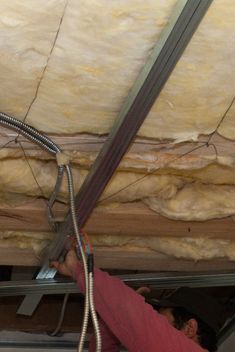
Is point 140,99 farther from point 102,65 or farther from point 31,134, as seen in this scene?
point 31,134

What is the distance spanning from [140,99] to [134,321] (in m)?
0.64

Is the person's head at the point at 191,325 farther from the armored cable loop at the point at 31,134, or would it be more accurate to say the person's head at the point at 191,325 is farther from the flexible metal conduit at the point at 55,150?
the armored cable loop at the point at 31,134

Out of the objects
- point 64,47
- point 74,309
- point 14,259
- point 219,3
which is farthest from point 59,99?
point 74,309

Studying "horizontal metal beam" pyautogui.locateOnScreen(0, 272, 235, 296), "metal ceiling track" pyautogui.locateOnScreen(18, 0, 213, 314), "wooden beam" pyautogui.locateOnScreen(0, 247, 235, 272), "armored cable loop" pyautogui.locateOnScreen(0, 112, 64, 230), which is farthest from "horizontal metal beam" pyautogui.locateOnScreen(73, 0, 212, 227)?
"horizontal metal beam" pyautogui.locateOnScreen(0, 272, 235, 296)

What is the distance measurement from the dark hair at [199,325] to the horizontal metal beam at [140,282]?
14cm

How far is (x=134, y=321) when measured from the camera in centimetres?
130

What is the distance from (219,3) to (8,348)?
2.15 m

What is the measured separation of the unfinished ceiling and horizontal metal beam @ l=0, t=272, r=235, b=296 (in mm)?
160

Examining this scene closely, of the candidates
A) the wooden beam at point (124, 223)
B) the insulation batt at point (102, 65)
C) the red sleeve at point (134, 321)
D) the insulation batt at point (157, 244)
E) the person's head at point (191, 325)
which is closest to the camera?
the insulation batt at point (102, 65)

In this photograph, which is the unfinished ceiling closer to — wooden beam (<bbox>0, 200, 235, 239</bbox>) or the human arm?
wooden beam (<bbox>0, 200, 235, 239</bbox>)

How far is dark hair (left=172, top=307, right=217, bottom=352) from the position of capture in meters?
1.73

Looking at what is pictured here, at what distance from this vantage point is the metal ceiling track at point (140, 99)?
83 centimetres

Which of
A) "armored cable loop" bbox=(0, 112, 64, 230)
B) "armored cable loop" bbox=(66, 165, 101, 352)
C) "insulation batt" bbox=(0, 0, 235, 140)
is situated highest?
"armored cable loop" bbox=(0, 112, 64, 230)

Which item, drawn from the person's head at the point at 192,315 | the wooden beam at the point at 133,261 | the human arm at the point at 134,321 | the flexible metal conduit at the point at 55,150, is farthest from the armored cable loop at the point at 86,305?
the person's head at the point at 192,315
